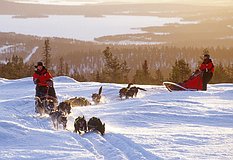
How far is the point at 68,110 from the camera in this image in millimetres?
11211

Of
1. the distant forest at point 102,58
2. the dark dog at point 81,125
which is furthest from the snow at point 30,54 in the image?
the dark dog at point 81,125

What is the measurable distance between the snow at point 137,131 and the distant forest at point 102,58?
23239 millimetres

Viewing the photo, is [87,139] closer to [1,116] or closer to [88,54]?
[1,116]

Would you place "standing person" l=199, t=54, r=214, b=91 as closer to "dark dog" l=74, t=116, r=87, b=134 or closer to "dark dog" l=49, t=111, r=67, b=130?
"dark dog" l=49, t=111, r=67, b=130

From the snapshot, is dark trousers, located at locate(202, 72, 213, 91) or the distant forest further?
the distant forest

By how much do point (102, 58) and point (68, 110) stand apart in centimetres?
10453

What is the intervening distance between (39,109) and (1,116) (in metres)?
0.98

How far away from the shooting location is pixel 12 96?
15758mm

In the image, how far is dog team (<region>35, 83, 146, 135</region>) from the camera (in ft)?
29.6

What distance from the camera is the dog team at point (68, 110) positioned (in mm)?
9016

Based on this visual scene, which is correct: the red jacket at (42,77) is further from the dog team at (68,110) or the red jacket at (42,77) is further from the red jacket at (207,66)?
the red jacket at (207,66)

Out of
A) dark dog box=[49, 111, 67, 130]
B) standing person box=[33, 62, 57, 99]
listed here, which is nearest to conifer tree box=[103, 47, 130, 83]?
standing person box=[33, 62, 57, 99]

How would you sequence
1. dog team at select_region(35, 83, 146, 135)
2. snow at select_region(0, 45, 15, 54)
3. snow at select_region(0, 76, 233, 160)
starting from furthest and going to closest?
snow at select_region(0, 45, 15, 54) < dog team at select_region(35, 83, 146, 135) < snow at select_region(0, 76, 233, 160)

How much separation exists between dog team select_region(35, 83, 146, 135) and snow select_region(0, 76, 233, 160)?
198 millimetres
